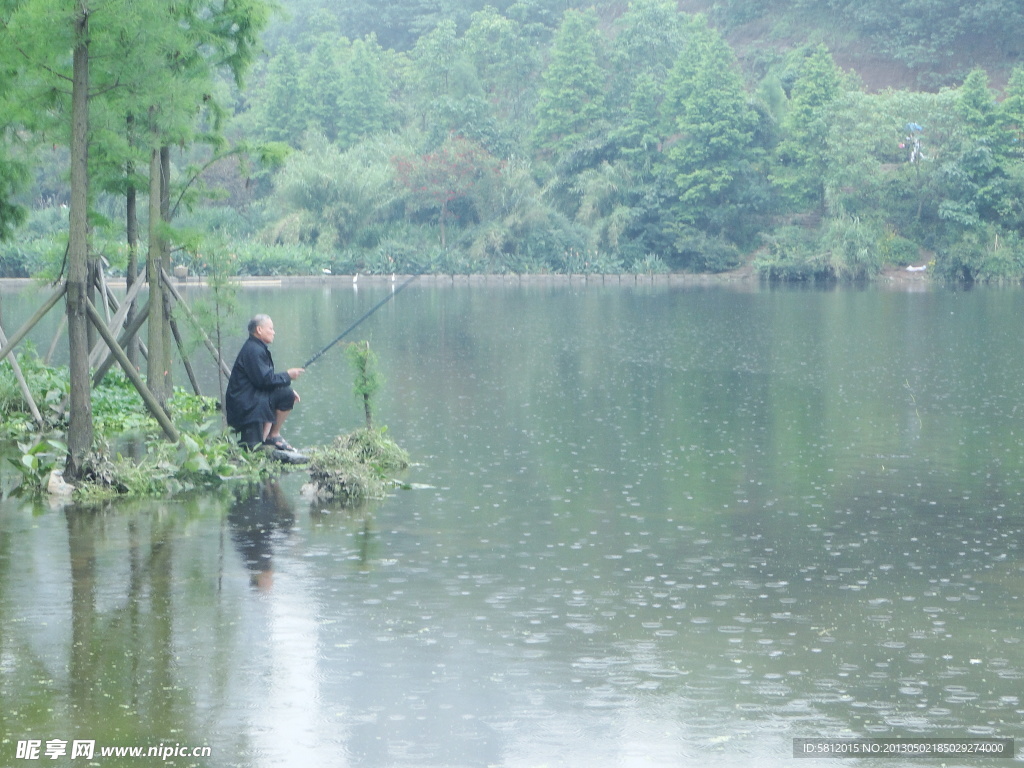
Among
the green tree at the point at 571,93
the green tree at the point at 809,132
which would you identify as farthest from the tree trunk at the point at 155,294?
the green tree at the point at 571,93

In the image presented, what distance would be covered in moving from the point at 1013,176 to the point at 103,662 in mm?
59463

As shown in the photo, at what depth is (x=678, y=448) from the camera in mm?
14266

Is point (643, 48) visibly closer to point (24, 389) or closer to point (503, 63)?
point (503, 63)

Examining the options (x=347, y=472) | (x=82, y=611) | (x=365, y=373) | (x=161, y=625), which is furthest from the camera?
(x=365, y=373)

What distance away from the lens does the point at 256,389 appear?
12.0m

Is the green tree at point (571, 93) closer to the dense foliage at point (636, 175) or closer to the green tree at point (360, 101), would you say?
the dense foliage at point (636, 175)

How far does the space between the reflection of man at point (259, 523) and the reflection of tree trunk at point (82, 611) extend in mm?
928

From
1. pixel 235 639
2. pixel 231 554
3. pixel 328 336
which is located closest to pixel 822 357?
pixel 328 336

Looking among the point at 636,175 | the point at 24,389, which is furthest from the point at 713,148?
the point at 24,389

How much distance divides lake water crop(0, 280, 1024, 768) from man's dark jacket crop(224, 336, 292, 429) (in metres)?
0.74

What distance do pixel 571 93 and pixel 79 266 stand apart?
2420 inches

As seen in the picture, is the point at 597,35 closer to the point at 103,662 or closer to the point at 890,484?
the point at 890,484

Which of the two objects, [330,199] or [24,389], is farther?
[330,199]

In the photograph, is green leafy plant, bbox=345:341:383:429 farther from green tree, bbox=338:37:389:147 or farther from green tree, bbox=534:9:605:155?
green tree, bbox=338:37:389:147
